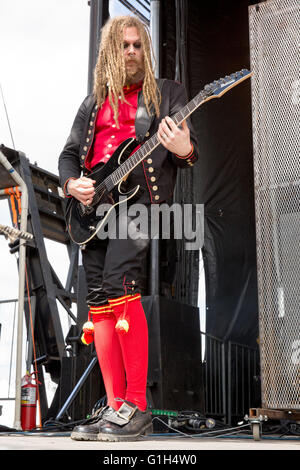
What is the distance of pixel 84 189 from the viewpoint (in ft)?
6.55

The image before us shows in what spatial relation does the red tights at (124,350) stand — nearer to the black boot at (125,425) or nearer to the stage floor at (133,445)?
the black boot at (125,425)

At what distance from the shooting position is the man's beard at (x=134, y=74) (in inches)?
83.9

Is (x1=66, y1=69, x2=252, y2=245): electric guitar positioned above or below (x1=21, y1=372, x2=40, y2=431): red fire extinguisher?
above

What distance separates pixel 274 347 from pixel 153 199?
2.97 feet

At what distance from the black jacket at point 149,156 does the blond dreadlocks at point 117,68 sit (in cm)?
4

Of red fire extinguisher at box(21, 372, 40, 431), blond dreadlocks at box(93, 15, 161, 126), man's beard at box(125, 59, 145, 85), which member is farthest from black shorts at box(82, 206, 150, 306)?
red fire extinguisher at box(21, 372, 40, 431)

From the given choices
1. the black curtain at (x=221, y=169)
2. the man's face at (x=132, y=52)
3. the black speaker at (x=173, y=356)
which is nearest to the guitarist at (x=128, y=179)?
the man's face at (x=132, y=52)

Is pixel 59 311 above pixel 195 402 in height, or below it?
above

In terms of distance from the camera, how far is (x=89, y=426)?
1771mm

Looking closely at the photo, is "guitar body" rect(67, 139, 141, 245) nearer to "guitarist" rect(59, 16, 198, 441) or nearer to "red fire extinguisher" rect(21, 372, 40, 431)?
"guitarist" rect(59, 16, 198, 441)

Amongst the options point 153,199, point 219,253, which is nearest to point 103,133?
point 153,199

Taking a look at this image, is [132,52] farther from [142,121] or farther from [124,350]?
[124,350]

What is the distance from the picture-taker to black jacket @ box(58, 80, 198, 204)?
1987mm
